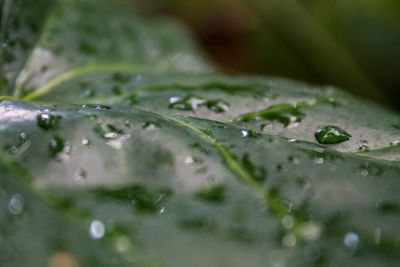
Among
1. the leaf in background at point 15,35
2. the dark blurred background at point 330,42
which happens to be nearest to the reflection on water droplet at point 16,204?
the leaf in background at point 15,35

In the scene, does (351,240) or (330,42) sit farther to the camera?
(330,42)

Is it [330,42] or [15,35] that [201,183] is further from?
[330,42]

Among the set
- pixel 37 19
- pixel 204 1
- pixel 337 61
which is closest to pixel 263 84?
pixel 37 19

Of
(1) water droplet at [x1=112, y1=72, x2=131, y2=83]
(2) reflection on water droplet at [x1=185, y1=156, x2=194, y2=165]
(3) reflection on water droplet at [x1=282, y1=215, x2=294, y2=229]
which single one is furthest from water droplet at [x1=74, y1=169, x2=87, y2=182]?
(1) water droplet at [x1=112, y1=72, x2=131, y2=83]

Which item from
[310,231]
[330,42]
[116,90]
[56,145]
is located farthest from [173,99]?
[330,42]

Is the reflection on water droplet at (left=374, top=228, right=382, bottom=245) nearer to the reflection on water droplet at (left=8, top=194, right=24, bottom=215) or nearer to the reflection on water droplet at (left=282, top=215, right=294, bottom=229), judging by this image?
the reflection on water droplet at (left=282, top=215, right=294, bottom=229)

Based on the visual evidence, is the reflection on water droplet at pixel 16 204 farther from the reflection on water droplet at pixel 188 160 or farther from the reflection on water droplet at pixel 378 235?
the reflection on water droplet at pixel 378 235

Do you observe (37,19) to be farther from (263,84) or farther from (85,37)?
(263,84)
